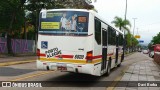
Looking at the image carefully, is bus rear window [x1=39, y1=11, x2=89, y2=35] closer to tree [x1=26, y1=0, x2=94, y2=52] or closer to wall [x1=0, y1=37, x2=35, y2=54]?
wall [x1=0, y1=37, x2=35, y2=54]

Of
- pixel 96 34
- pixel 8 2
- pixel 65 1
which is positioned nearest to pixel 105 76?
pixel 96 34

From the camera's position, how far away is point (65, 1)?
2104 inches

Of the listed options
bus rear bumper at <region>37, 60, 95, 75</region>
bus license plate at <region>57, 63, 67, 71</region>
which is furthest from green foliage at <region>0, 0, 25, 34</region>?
A: bus license plate at <region>57, 63, 67, 71</region>

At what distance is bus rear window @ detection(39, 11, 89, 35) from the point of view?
44.5ft

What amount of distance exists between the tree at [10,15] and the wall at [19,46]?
1278mm

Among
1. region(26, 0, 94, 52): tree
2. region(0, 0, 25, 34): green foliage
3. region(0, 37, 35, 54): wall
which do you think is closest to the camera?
region(0, 0, 25, 34): green foliage

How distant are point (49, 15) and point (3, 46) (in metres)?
28.6

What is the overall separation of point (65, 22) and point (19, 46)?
111 ft

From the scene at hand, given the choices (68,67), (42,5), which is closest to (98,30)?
(68,67)

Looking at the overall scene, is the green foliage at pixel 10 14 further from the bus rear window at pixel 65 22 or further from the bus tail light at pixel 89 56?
the bus tail light at pixel 89 56

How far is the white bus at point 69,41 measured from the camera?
43.9 ft

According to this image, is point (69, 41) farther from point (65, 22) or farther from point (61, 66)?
point (61, 66)

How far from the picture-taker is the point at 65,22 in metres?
13.7

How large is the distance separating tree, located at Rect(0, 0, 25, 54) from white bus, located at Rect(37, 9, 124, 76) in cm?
2651
